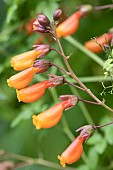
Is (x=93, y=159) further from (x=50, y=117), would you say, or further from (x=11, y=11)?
(x=11, y=11)

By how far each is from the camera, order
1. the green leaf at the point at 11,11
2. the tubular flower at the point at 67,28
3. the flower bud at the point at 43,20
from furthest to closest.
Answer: the green leaf at the point at 11,11 → the tubular flower at the point at 67,28 → the flower bud at the point at 43,20

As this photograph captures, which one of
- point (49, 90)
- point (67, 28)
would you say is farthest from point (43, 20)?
point (49, 90)

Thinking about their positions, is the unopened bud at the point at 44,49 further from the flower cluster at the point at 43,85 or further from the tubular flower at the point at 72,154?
the tubular flower at the point at 72,154

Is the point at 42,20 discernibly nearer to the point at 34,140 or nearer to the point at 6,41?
the point at 6,41

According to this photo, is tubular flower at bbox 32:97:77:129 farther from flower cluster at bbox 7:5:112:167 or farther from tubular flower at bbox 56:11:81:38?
tubular flower at bbox 56:11:81:38

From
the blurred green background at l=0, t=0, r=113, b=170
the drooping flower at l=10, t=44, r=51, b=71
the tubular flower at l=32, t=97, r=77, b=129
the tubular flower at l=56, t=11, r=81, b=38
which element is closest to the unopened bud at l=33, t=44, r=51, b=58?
the drooping flower at l=10, t=44, r=51, b=71

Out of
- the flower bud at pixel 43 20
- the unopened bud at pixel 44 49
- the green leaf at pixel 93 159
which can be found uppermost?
the flower bud at pixel 43 20

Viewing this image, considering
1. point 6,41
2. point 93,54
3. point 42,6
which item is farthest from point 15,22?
point 93,54

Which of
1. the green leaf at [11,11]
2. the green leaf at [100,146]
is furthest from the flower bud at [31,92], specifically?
the green leaf at [11,11]
